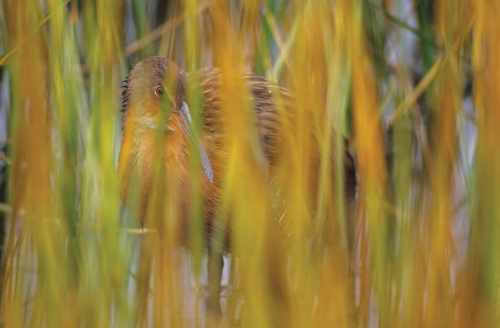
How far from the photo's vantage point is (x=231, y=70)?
792 millimetres

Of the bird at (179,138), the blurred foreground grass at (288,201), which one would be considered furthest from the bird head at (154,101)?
the blurred foreground grass at (288,201)

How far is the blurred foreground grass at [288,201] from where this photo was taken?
0.81 m

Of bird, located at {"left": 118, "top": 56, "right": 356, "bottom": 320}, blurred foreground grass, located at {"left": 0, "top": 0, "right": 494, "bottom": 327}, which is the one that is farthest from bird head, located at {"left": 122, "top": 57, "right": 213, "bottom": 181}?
blurred foreground grass, located at {"left": 0, "top": 0, "right": 494, "bottom": 327}

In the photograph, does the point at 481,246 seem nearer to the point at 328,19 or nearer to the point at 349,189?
the point at 328,19

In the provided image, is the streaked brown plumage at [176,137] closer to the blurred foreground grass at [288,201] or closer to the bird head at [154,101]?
the bird head at [154,101]

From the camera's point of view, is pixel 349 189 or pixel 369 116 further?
pixel 349 189

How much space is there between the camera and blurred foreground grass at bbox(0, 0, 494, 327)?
813mm

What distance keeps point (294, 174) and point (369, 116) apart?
0.13 meters

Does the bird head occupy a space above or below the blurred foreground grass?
above

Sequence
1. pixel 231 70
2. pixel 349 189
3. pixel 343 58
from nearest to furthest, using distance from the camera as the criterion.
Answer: pixel 231 70, pixel 343 58, pixel 349 189

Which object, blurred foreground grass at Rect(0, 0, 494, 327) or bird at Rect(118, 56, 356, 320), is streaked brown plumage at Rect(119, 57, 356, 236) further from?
blurred foreground grass at Rect(0, 0, 494, 327)

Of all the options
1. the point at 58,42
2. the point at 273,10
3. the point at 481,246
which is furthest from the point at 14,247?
the point at 481,246

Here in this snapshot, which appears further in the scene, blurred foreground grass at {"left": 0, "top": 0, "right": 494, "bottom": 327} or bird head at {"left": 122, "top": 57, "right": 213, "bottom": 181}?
bird head at {"left": 122, "top": 57, "right": 213, "bottom": 181}

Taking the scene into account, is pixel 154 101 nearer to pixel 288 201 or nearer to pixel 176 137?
pixel 176 137
